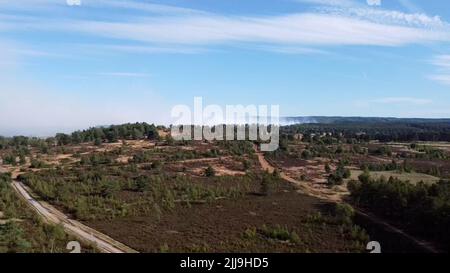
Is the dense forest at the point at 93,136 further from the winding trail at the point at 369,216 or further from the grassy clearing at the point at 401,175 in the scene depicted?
the grassy clearing at the point at 401,175

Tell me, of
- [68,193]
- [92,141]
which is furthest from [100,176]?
[92,141]

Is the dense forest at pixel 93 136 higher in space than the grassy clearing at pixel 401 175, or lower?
higher

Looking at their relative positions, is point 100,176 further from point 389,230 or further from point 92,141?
point 92,141

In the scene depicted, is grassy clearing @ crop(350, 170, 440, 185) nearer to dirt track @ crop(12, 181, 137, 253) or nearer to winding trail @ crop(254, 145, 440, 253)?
winding trail @ crop(254, 145, 440, 253)

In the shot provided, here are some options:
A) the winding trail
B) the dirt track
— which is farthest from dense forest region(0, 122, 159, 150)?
the dirt track

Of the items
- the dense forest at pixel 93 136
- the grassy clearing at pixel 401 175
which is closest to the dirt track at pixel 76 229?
the grassy clearing at pixel 401 175

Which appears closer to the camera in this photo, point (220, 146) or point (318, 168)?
point (318, 168)

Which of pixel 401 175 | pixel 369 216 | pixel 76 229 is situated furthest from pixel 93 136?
pixel 369 216
